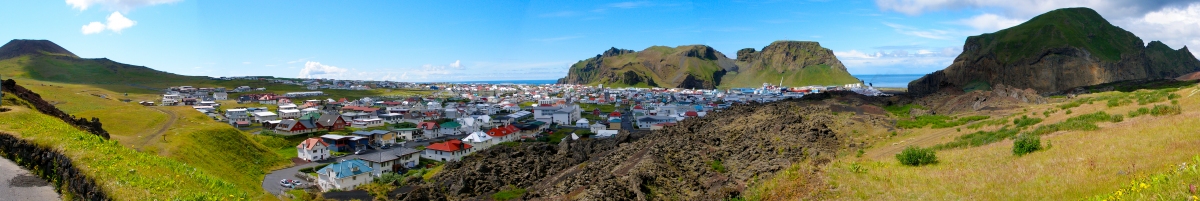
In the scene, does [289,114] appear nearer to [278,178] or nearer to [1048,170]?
[278,178]

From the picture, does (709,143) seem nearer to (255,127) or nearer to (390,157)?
(390,157)

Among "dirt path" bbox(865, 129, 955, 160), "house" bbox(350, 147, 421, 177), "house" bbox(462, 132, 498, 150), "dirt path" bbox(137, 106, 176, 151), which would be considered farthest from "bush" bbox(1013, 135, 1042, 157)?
"house" bbox(462, 132, 498, 150)

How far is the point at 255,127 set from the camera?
65312 millimetres

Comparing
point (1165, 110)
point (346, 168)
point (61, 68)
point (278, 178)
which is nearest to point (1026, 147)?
point (1165, 110)

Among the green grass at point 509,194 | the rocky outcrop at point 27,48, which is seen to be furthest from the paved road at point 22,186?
the rocky outcrop at point 27,48

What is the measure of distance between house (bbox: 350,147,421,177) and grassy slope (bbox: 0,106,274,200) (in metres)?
19.9

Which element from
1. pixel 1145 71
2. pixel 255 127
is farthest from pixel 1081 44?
pixel 255 127

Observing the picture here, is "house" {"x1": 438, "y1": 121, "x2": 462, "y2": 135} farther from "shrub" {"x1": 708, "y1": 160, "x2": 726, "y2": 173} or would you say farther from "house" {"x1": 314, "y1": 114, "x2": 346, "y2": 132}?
"shrub" {"x1": 708, "y1": 160, "x2": 726, "y2": 173}

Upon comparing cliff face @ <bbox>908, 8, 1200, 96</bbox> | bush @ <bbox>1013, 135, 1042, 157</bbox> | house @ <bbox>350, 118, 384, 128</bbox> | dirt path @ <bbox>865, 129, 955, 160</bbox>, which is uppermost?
cliff face @ <bbox>908, 8, 1200, 96</bbox>

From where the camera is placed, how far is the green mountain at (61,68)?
13950 centimetres

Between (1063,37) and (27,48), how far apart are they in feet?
952

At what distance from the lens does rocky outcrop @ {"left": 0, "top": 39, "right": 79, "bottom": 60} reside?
587ft

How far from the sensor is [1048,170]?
35.7ft

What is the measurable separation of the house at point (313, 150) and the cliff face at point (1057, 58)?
98339 millimetres
